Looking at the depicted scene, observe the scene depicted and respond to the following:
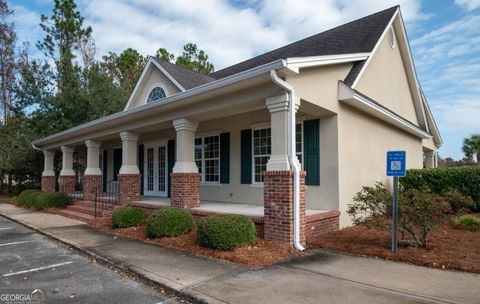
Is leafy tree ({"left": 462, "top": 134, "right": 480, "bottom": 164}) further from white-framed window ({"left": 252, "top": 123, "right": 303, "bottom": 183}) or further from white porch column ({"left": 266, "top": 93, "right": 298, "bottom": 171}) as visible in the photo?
white porch column ({"left": 266, "top": 93, "right": 298, "bottom": 171})

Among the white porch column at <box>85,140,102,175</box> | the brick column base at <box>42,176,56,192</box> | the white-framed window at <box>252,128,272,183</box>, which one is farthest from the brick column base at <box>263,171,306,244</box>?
the brick column base at <box>42,176,56,192</box>

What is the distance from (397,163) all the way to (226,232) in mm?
3361

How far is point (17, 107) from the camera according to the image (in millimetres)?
25609

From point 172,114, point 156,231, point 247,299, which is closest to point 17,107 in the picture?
point 172,114

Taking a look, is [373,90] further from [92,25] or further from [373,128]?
[92,25]

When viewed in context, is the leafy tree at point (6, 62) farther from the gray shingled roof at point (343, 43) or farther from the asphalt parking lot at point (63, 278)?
the asphalt parking lot at point (63, 278)

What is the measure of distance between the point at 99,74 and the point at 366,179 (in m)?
18.2

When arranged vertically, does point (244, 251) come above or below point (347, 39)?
below

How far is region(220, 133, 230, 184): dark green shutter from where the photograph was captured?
1090cm

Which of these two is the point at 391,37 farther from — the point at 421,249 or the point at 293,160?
the point at 421,249

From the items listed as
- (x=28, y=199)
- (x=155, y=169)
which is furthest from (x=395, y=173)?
(x=28, y=199)

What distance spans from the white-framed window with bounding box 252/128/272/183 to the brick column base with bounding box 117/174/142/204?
4259 millimetres

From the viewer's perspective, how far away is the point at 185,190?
909cm

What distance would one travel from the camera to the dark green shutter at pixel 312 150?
855 cm
